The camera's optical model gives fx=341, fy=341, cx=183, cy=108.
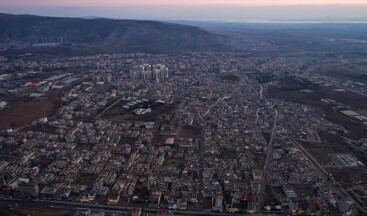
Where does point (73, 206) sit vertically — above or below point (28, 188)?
below

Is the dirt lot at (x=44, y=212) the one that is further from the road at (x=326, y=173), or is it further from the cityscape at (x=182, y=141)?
the road at (x=326, y=173)

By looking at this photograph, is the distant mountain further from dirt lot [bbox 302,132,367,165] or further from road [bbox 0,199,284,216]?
road [bbox 0,199,284,216]

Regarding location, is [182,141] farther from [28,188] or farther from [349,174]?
[349,174]

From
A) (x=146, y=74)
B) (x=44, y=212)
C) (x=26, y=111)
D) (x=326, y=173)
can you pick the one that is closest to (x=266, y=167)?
(x=326, y=173)

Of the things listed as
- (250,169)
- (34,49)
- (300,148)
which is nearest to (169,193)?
(250,169)

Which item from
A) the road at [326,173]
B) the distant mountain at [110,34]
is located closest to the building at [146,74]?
the road at [326,173]
